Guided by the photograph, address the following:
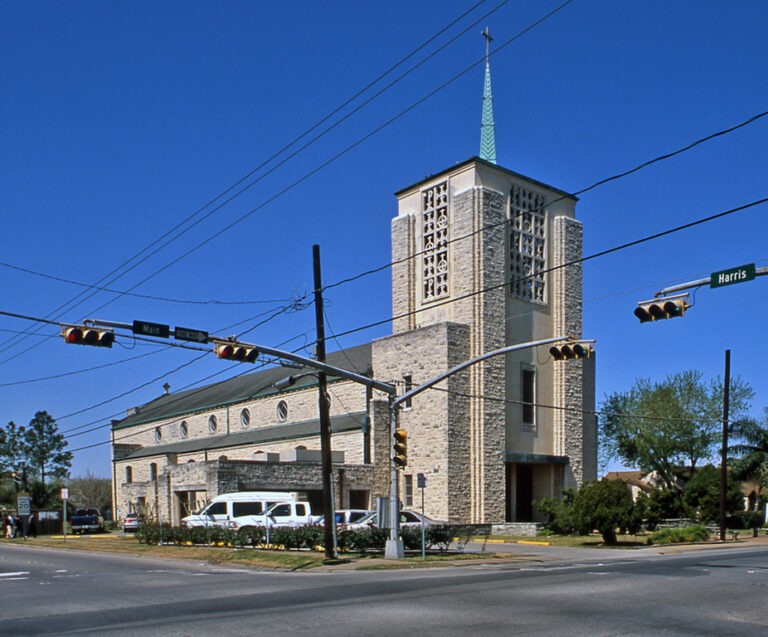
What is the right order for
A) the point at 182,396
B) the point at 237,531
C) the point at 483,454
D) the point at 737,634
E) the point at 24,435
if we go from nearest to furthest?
the point at 737,634 < the point at 237,531 < the point at 483,454 < the point at 182,396 < the point at 24,435

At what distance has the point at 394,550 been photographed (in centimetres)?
2659

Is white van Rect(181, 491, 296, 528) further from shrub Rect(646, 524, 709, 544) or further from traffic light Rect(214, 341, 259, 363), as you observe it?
traffic light Rect(214, 341, 259, 363)

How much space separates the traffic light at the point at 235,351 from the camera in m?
21.4

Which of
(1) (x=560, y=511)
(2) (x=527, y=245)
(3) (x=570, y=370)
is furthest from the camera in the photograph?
(3) (x=570, y=370)

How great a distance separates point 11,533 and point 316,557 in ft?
103

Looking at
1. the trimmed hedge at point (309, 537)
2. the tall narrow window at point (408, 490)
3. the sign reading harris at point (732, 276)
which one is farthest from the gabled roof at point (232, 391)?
the sign reading harris at point (732, 276)

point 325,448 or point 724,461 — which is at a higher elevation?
point 325,448

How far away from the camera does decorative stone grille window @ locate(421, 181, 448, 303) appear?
1788 inches

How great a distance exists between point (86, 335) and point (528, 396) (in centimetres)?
2978

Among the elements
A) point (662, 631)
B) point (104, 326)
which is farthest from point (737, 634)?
point (104, 326)

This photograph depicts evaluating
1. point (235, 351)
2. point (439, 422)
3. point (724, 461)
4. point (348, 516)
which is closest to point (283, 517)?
point (348, 516)

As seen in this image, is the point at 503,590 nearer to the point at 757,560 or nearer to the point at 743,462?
the point at 757,560

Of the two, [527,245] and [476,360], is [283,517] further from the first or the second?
[527,245]

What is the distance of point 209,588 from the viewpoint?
60.2ft
